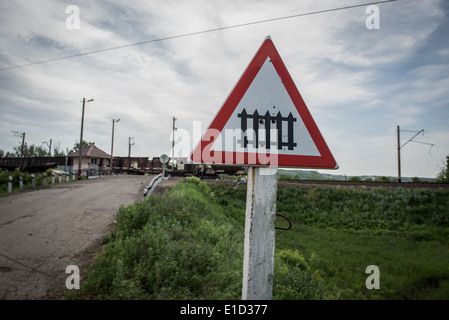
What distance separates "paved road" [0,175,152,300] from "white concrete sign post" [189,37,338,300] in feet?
10.3

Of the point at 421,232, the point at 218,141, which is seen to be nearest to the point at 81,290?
the point at 218,141

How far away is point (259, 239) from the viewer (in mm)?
1473

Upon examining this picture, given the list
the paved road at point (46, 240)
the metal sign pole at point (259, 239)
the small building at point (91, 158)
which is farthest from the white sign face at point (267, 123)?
the small building at point (91, 158)

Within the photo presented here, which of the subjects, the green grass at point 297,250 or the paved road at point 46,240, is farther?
the paved road at point 46,240

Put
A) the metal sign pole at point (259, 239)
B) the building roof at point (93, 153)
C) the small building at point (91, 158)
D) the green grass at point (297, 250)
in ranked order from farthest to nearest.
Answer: the building roof at point (93, 153)
the small building at point (91, 158)
the green grass at point (297, 250)
the metal sign pole at point (259, 239)

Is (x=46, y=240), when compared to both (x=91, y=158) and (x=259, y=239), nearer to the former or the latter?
(x=259, y=239)

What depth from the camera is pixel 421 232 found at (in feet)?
30.5

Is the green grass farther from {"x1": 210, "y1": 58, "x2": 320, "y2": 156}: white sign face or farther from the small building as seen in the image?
the small building

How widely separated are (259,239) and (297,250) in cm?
525

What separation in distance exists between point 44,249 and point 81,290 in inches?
98.4

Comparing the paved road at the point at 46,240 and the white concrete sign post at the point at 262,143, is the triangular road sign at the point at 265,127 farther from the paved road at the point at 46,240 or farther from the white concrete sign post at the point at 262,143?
the paved road at the point at 46,240

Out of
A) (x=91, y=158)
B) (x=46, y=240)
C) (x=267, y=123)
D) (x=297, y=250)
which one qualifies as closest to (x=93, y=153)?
(x=91, y=158)

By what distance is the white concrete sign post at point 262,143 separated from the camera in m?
1.47
